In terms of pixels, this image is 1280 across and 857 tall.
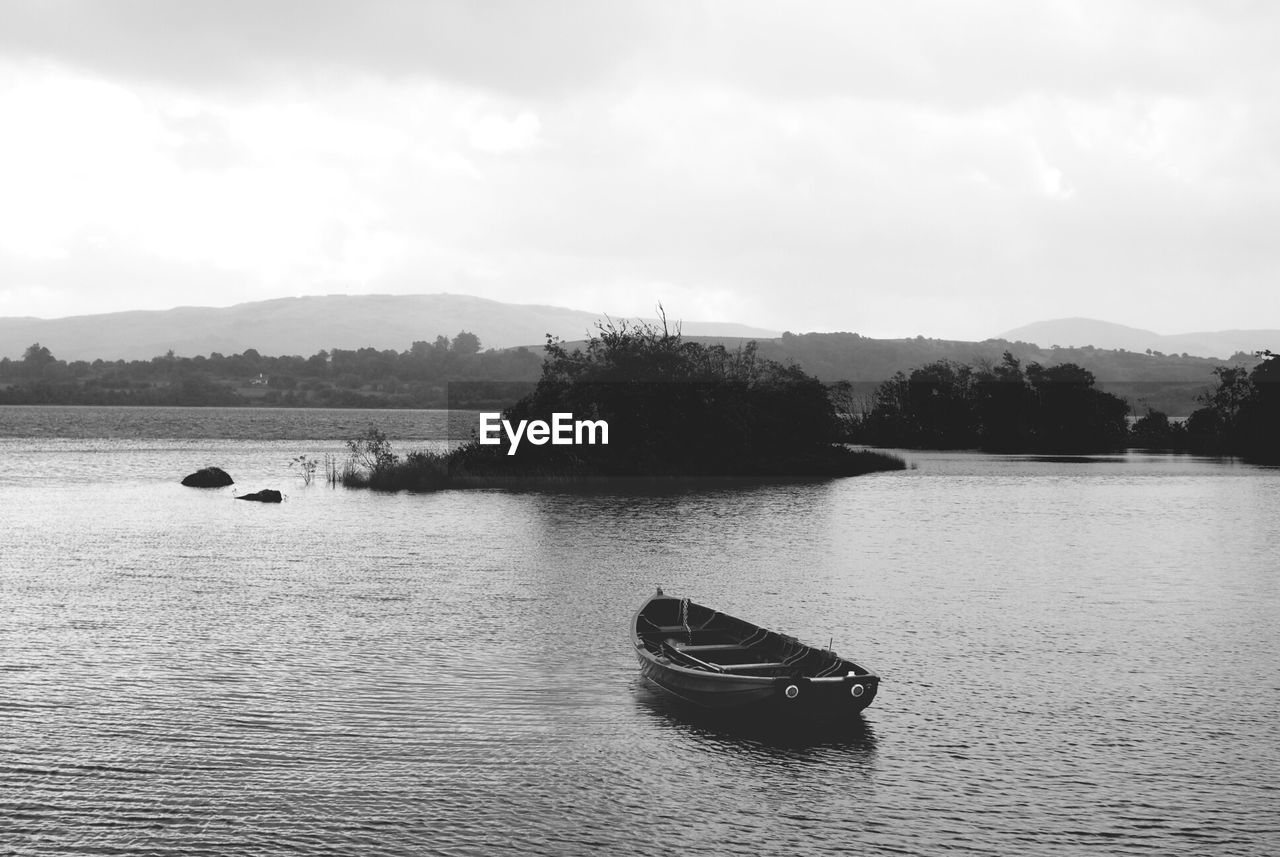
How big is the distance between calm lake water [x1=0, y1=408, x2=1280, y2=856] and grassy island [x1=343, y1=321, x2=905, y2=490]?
96.7ft

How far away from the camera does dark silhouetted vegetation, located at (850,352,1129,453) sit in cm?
15775

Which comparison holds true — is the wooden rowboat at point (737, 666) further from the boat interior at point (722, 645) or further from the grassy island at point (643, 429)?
the grassy island at point (643, 429)

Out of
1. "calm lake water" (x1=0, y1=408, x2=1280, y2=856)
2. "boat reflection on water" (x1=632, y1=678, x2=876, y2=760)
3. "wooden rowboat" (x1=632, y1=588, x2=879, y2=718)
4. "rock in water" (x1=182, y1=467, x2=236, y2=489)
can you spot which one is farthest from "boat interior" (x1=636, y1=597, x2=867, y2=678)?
"rock in water" (x1=182, y1=467, x2=236, y2=489)

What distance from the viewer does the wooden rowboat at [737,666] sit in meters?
20.7

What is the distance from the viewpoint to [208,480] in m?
78.8

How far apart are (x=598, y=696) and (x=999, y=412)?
147 meters

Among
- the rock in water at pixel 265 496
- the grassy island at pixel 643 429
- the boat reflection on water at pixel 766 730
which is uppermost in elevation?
the grassy island at pixel 643 429

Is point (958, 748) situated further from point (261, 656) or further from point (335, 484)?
point (335, 484)

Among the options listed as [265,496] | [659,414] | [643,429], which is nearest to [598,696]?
[265,496]

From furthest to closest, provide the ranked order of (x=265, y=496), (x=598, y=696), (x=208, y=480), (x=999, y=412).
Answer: (x=999, y=412) → (x=208, y=480) → (x=265, y=496) → (x=598, y=696)

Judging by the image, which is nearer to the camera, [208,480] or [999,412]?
[208,480]

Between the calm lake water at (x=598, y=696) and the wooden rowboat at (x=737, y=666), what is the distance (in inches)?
23.0

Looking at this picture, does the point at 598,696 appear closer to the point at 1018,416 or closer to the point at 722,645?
the point at 722,645

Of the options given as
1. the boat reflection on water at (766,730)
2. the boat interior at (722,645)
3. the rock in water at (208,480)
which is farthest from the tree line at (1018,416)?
the boat reflection on water at (766,730)
